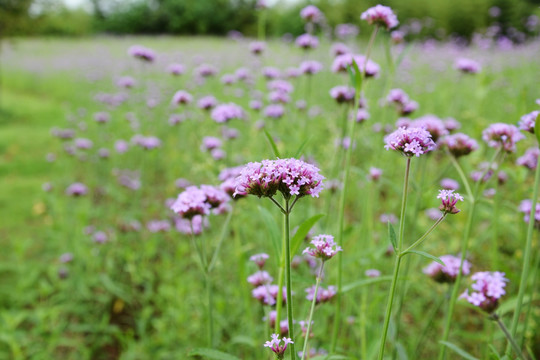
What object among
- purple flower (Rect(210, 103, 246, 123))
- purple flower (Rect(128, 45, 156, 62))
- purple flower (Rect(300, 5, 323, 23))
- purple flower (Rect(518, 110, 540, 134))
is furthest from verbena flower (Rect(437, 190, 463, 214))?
purple flower (Rect(128, 45, 156, 62))

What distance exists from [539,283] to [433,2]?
58.0ft

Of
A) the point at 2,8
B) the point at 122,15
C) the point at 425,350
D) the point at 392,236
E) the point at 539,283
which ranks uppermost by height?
the point at 122,15

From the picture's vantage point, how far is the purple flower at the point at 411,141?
0.93 m

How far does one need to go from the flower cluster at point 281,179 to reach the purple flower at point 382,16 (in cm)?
90

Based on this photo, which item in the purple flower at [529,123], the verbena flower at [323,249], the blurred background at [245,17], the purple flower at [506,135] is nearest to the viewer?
the verbena flower at [323,249]

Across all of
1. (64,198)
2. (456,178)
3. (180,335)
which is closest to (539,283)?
(456,178)

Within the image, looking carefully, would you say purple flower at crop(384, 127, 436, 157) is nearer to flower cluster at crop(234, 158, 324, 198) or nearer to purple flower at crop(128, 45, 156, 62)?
flower cluster at crop(234, 158, 324, 198)

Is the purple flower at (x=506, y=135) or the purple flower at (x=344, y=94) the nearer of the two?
the purple flower at (x=506, y=135)

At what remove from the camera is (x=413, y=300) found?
101 inches

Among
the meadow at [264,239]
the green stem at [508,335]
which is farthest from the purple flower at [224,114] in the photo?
the green stem at [508,335]

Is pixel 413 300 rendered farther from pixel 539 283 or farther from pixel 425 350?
pixel 539 283

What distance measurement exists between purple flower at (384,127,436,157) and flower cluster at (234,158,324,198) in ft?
0.67

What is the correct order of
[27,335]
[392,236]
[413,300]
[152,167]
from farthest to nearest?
[152,167] → [413,300] → [27,335] → [392,236]

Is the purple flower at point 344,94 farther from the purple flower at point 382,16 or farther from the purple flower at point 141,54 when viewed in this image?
the purple flower at point 141,54
